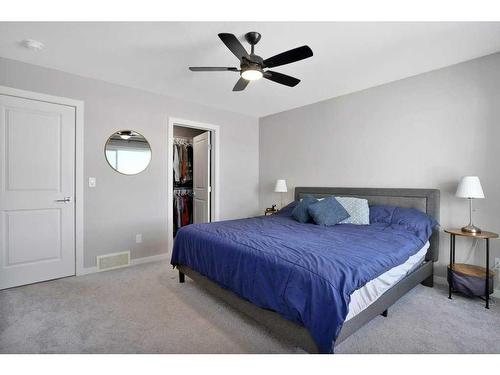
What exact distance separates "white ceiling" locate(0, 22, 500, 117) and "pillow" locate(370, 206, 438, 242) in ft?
5.32

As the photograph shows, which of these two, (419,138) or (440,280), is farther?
(419,138)

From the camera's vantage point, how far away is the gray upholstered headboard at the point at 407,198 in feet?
9.20

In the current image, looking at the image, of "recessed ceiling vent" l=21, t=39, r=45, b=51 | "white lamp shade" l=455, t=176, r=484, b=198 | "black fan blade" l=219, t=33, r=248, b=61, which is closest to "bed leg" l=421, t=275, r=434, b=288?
"white lamp shade" l=455, t=176, r=484, b=198

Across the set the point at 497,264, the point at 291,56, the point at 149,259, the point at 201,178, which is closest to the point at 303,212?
the point at 291,56

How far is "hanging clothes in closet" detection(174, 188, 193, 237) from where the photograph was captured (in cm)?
490

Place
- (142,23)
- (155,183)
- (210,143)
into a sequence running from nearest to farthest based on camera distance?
(142,23) < (155,183) < (210,143)

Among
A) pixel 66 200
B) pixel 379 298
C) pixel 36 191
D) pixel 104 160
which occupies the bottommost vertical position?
pixel 379 298

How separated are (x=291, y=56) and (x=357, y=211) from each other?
6.40 feet

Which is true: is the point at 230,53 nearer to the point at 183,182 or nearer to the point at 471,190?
the point at 471,190

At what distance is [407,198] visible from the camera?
301cm

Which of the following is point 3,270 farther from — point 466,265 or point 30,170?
point 466,265
